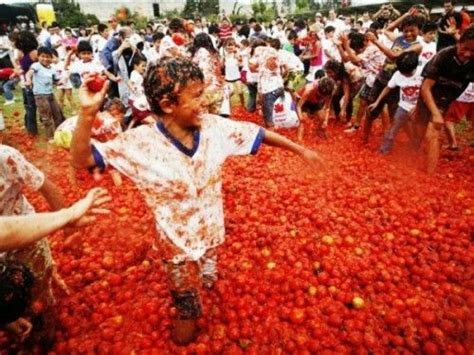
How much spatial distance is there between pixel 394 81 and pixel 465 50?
49.7 inches

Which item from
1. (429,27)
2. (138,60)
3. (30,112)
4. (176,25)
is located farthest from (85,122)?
(176,25)

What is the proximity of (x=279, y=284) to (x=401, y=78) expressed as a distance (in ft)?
13.2

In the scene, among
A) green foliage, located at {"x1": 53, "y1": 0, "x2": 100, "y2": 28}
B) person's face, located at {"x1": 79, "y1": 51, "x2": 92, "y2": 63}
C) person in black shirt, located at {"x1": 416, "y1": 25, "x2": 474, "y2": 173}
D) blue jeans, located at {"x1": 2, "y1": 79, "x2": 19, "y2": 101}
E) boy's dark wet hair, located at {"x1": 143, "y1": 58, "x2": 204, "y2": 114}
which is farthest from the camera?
green foliage, located at {"x1": 53, "y1": 0, "x2": 100, "y2": 28}

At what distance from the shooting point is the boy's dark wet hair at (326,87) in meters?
6.65

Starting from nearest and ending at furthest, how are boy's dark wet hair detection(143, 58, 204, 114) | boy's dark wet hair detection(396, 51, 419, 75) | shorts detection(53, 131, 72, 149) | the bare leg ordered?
1. boy's dark wet hair detection(143, 58, 204, 114)
2. the bare leg
3. shorts detection(53, 131, 72, 149)
4. boy's dark wet hair detection(396, 51, 419, 75)

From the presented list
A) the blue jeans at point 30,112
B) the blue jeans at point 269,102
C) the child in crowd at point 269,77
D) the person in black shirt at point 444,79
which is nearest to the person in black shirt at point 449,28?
the person in black shirt at point 444,79

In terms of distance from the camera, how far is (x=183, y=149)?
2.28m

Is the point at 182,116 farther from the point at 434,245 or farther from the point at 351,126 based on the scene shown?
the point at 351,126

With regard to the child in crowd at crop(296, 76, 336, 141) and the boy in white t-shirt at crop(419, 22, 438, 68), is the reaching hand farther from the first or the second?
the boy in white t-shirt at crop(419, 22, 438, 68)

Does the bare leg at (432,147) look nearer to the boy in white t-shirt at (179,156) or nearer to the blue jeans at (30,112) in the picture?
the boy in white t-shirt at (179,156)

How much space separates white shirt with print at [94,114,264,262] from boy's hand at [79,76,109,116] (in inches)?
9.4

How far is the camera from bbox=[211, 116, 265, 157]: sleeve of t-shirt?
8.14 ft

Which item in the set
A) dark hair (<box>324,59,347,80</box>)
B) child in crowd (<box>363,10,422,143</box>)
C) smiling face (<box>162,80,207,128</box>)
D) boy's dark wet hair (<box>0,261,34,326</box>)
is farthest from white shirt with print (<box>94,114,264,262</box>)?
dark hair (<box>324,59,347,80</box>)

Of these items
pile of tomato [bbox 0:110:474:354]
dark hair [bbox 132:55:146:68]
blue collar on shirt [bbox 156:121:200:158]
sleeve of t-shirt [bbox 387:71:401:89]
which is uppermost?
blue collar on shirt [bbox 156:121:200:158]
